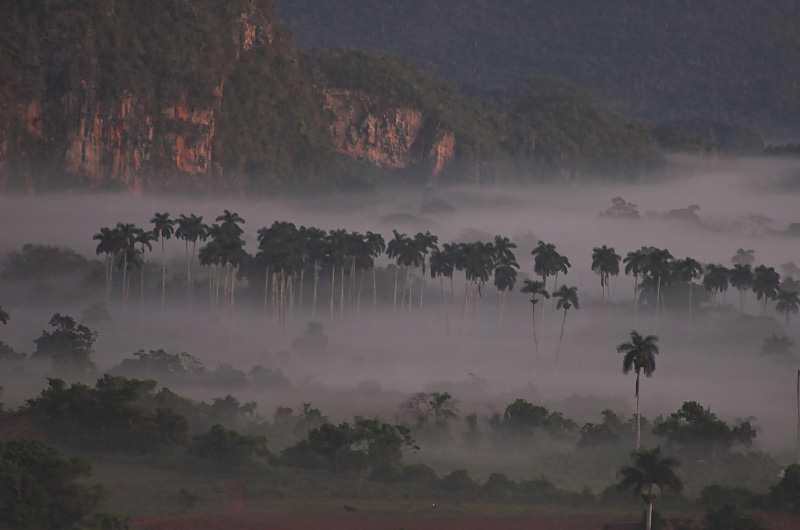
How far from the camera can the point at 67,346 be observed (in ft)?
465

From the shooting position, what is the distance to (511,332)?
192 metres

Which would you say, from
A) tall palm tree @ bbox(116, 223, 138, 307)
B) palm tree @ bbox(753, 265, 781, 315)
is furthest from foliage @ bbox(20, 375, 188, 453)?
palm tree @ bbox(753, 265, 781, 315)

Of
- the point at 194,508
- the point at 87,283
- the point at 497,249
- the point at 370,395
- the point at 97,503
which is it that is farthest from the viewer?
the point at 87,283

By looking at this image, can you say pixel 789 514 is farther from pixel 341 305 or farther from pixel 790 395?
pixel 341 305

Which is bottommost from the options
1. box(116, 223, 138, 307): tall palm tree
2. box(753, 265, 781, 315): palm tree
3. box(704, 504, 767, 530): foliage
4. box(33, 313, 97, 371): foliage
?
box(704, 504, 767, 530): foliage

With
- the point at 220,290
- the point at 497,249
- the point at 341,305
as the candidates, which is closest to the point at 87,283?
the point at 220,290

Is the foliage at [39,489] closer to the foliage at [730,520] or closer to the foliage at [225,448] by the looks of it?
the foliage at [225,448]

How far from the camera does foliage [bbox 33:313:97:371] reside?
139m

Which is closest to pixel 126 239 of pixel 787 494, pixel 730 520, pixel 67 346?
pixel 67 346

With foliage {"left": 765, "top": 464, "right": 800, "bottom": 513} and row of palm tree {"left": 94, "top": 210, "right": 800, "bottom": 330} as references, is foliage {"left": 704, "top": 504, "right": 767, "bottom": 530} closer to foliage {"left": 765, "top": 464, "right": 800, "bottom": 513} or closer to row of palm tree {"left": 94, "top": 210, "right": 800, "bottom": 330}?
foliage {"left": 765, "top": 464, "right": 800, "bottom": 513}

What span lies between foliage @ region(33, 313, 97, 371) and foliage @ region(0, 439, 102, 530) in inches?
2426

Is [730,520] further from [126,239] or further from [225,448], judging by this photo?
[126,239]

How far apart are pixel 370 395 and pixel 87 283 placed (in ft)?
220

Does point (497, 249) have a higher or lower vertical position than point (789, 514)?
higher
